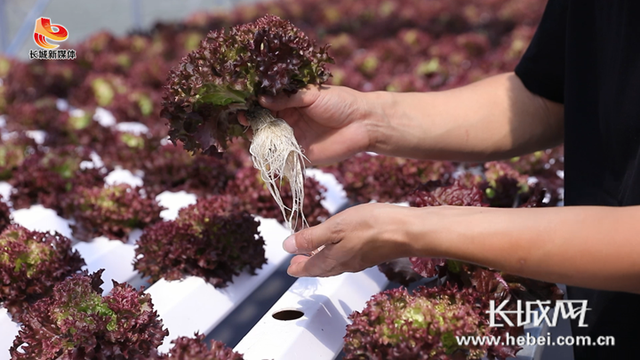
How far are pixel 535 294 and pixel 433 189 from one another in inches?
21.2

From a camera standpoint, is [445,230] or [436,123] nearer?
[445,230]

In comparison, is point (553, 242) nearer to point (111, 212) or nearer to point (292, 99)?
point (292, 99)

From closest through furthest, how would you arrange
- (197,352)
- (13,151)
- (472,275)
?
1. (197,352)
2. (472,275)
3. (13,151)

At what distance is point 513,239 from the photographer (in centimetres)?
148

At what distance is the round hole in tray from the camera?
212 cm

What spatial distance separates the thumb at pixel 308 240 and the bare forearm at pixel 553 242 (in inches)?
11.0

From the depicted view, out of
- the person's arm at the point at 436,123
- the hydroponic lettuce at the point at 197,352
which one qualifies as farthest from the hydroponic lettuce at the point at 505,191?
the hydroponic lettuce at the point at 197,352

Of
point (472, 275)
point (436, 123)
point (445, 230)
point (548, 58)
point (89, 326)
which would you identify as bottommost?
point (89, 326)

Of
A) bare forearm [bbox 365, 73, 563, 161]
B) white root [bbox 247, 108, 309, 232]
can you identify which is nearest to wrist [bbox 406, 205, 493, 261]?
white root [bbox 247, 108, 309, 232]

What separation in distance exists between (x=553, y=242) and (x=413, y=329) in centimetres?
44

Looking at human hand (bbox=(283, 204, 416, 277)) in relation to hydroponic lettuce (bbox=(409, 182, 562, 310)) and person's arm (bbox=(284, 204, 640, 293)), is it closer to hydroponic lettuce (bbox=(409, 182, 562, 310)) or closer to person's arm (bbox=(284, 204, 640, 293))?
person's arm (bbox=(284, 204, 640, 293))

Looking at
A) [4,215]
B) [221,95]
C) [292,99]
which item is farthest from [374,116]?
[4,215]

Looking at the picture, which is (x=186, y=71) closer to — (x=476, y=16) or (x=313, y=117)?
(x=313, y=117)

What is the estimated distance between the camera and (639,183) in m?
1.76
